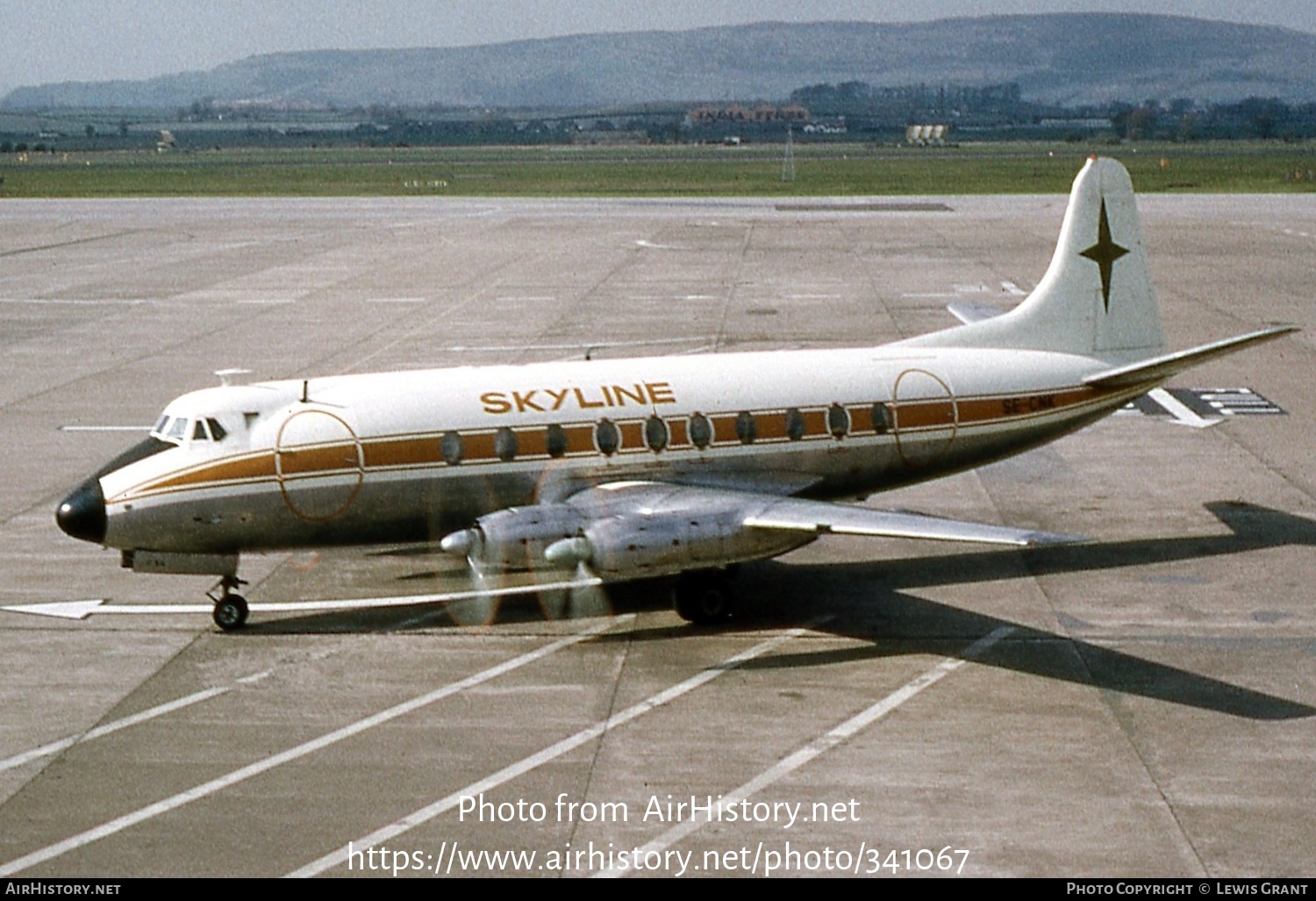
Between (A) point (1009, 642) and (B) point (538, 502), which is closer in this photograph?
(A) point (1009, 642)

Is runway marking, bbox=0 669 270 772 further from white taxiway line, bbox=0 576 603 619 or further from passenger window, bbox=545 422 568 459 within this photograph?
passenger window, bbox=545 422 568 459

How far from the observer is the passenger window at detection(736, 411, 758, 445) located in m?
25.0

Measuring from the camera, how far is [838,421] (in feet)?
83.8

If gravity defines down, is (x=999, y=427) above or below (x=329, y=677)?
above

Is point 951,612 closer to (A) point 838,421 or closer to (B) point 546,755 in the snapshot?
(A) point 838,421

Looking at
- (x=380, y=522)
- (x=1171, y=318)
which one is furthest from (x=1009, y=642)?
(x=1171, y=318)

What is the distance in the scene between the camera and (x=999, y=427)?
87.9 feet

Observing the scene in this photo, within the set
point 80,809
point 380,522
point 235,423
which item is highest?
point 235,423

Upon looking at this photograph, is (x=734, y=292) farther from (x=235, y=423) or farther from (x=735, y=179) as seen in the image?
(x=735, y=179)

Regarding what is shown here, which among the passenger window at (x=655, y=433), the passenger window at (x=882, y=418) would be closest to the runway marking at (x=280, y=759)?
the passenger window at (x=655, y=433)

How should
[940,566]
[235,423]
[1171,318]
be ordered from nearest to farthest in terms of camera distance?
[235,423], [940,566], [1171,318]

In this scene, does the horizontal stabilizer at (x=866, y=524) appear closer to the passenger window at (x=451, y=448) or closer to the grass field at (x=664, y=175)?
the passenger window at (x=451, y=448)
